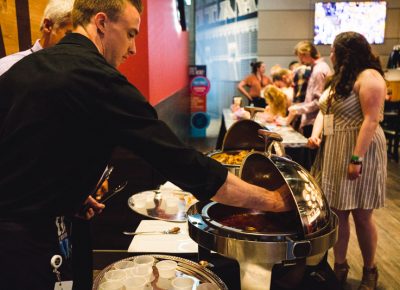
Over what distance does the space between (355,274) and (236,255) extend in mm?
2519

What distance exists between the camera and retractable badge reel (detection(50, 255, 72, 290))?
122 centimetres

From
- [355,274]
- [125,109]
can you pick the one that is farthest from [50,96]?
[355,274]

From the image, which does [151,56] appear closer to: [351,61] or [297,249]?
[351,61]

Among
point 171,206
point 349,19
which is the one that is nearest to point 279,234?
point 171,206

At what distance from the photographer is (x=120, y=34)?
1.30 meters

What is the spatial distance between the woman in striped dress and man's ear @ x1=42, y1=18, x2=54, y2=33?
185 centimetres

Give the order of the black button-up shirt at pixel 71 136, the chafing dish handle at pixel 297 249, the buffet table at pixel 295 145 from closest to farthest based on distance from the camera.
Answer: the black button-up shirt at pixel 71 136
the chafing dish handle at pixel 297 249
the buffet table at pixel 295 145

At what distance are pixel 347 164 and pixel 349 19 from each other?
25.7 ft

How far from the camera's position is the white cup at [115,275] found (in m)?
1.40

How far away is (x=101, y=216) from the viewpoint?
2906 mm

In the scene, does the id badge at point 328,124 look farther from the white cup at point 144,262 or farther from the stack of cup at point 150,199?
the white cup at point 144,262

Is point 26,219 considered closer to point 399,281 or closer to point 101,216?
point 101,216

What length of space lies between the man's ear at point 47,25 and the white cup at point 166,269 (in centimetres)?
121

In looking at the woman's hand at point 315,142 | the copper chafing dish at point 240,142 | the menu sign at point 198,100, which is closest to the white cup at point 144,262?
the copper chafing dish at point 240,142
